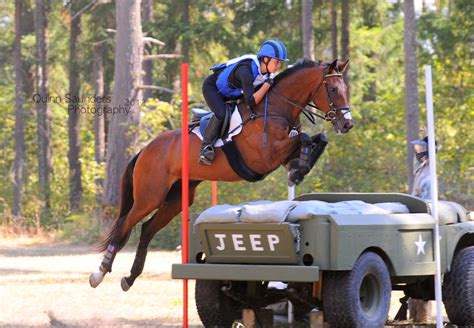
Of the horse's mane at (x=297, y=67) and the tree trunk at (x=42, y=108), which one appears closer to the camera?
the horse's mane at (x=297, y=67)

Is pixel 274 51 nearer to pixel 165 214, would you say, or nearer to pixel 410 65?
pixel 165 214

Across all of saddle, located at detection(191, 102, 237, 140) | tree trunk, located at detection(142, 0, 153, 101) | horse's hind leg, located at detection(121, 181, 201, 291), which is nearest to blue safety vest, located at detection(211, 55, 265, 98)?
saddle, located at detection(191, 102, 237, 140)

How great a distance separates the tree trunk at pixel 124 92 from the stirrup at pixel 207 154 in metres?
13.8

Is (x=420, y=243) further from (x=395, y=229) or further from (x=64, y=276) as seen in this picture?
(x=64, y=276)

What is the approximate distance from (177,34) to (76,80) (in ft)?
32.9

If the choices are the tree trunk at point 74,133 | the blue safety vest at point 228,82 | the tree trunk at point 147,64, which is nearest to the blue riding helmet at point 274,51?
the blue safety vest at point 228,82

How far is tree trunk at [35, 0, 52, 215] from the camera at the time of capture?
38.8 meters

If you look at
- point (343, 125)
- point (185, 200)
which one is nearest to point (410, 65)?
point (343, 125)

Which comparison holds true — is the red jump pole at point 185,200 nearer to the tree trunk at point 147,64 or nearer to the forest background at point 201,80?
the forest background at point 201,80

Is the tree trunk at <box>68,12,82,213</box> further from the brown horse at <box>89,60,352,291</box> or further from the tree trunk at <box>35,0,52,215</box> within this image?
the brown horse at <box>89,60,352,291</box>

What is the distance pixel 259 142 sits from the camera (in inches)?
406

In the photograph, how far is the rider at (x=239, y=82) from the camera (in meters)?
10.2

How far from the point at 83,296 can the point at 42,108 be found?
94.6ft

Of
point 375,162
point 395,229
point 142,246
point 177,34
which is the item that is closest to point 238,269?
point 395,229
